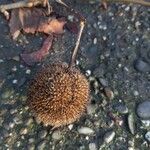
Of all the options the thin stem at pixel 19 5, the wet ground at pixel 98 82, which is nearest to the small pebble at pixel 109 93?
the wet ground at pixel 98 82

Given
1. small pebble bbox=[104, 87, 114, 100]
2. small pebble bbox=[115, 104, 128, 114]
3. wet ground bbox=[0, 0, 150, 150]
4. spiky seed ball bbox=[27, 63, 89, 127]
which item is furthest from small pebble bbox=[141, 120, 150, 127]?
spiky seed ball bbox=[27, 63, 89, 127]

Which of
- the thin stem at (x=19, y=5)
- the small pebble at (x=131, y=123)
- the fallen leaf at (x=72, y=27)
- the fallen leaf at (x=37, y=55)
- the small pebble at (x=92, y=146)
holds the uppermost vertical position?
the thin stem at (x=19, y=5)

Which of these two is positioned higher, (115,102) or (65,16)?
(65,16)

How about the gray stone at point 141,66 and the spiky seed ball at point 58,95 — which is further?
the gray stone at point 141,66

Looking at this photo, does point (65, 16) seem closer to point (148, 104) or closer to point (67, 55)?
point (67, 55)

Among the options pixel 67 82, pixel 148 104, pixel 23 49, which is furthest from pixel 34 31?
pixel 148 104

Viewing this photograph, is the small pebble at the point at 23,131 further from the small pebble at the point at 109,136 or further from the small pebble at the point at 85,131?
the small pebble at the point at 109,136
